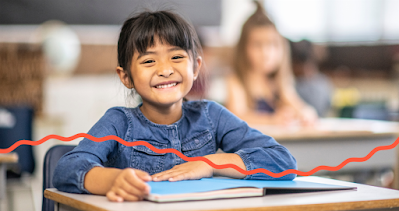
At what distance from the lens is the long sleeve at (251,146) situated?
98 cm

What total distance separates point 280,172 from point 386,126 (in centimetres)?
203

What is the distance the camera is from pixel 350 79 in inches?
209

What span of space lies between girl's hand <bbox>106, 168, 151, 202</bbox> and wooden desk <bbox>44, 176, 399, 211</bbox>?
0.04 ft

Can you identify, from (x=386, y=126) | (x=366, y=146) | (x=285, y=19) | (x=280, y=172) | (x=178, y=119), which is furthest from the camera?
(x=285, y=19)

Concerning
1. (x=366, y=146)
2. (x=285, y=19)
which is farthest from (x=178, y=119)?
(x=285, y=19)

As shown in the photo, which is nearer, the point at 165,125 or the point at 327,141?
the point at 165,125

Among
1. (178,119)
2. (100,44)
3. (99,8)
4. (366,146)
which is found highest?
(99,8)

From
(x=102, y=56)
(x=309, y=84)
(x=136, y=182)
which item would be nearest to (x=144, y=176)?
(x=136, y=182)

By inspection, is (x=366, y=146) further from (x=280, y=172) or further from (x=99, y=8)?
(x=99, y=8)

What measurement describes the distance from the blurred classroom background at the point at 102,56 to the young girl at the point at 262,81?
0.29 m

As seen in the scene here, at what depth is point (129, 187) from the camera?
710 mm

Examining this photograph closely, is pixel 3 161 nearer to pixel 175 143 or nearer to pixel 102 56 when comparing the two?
pixel 175 143

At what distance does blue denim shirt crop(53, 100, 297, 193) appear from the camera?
2.90ft

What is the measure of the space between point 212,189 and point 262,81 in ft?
7.35
